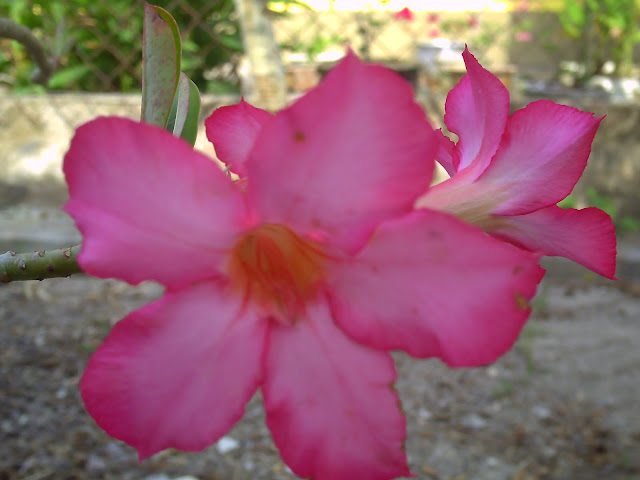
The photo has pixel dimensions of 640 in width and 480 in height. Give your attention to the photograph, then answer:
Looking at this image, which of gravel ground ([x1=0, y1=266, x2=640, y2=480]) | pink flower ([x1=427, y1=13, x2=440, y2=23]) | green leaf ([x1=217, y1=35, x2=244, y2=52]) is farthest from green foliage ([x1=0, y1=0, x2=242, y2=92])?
pink flower ([x1=427, y1=13, x2=440, y2=23])

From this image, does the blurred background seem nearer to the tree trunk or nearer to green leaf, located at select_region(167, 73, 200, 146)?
the tree trunk

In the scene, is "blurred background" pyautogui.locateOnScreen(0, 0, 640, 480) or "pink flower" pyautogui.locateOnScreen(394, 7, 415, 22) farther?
"pink flower" pyautogui.locateOnScreen(394, 7, 415, 22)

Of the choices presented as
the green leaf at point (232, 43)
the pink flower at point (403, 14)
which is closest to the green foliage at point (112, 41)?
the green leaf at point (232, 43)

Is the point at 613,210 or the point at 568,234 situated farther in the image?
the point at 613,210

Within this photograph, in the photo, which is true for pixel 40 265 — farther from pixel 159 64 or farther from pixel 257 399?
pixel 257 399

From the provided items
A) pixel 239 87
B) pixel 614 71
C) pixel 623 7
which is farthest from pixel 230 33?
pixel 614 71

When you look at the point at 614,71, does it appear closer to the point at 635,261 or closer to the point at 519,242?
the point at 635,261

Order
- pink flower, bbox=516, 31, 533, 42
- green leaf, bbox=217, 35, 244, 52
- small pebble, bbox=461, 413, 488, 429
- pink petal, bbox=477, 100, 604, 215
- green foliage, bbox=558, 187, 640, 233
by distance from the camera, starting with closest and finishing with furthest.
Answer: pink petal, bbox=477, 100, 604, 215 → small pebble, bbox=461, 413, 488, 429 → green foliage, bbox=558, 187, 640, 233 → green leaf, bbox=217, 35, 244, 52 → pink flower, bbox=516, 31, 533, 42

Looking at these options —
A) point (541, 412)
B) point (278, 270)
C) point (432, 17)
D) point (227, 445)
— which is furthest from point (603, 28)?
point (278, 270)
